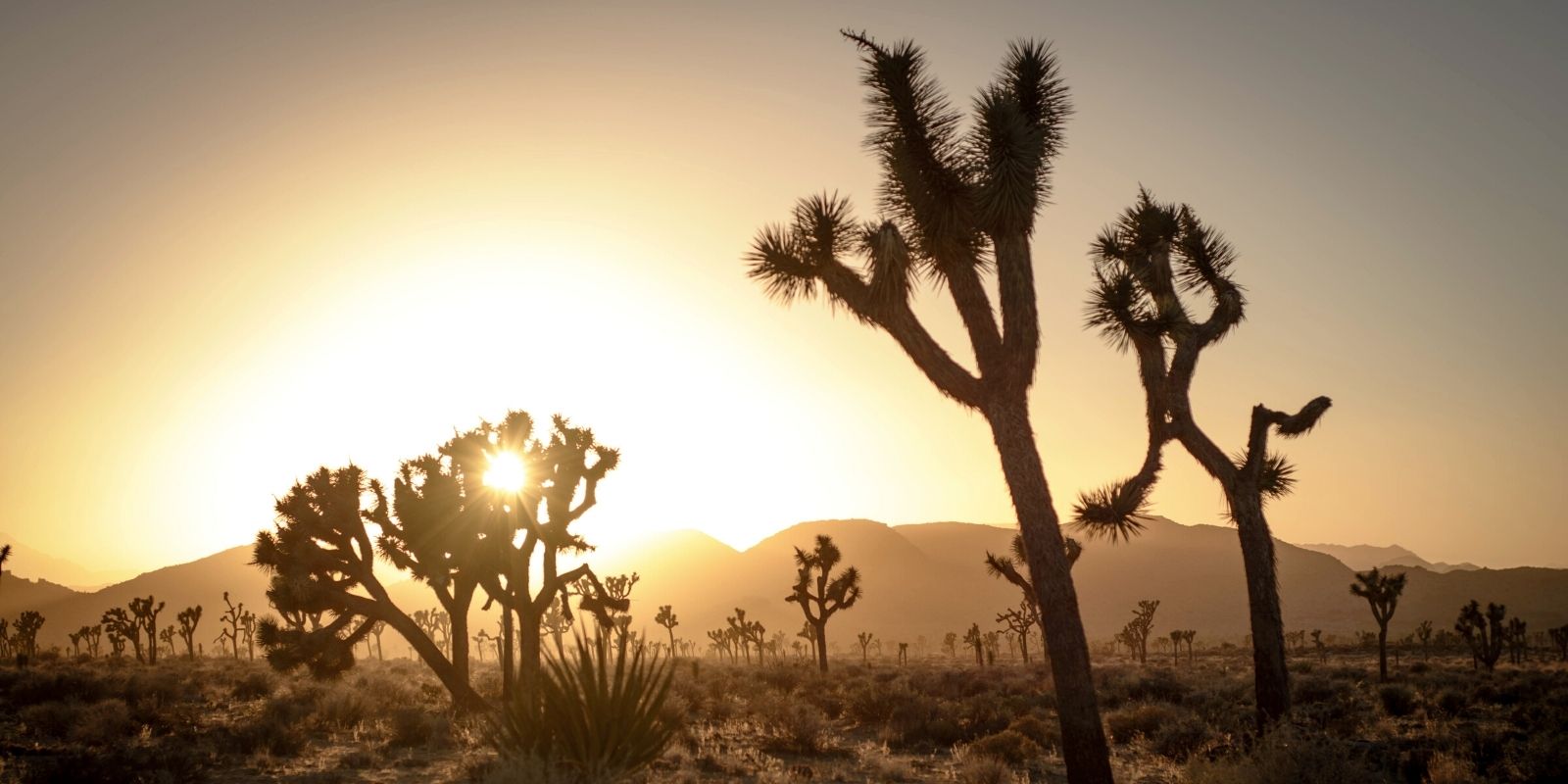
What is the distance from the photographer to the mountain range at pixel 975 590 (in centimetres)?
11669

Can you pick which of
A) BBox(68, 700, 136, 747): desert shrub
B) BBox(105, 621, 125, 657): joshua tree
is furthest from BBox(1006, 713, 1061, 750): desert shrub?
BBox(105, 621, 125, 657): joshua tree

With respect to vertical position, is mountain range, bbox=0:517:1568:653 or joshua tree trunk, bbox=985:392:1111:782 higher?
joshua tree trunk, bbox=985:392:1111:782

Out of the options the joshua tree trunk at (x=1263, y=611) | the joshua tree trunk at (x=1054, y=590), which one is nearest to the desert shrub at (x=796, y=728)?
the joshua tree trunk at (x=1054, y=590)

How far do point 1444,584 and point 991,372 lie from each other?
145 meters

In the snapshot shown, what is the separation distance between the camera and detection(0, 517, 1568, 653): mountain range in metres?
117

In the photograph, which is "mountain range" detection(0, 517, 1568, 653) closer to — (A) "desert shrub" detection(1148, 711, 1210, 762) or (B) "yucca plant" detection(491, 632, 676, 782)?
(A) "desert shrub" detection(1148, 711, 1210, 762)

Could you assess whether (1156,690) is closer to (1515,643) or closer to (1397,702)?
(1397,702)

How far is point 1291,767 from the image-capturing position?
9.37 metres

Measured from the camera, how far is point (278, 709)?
17.7m

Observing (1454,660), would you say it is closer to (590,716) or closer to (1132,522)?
(1132,522)

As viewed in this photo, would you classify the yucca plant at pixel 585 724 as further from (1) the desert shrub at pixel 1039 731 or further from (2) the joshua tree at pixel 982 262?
(1) the desert shrub at pixel 1039 731

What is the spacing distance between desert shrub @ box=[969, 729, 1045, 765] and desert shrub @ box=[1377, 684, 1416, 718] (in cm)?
1080

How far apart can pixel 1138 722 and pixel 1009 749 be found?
13.9 feet

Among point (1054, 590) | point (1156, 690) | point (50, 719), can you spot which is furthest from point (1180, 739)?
point (50, 719)
